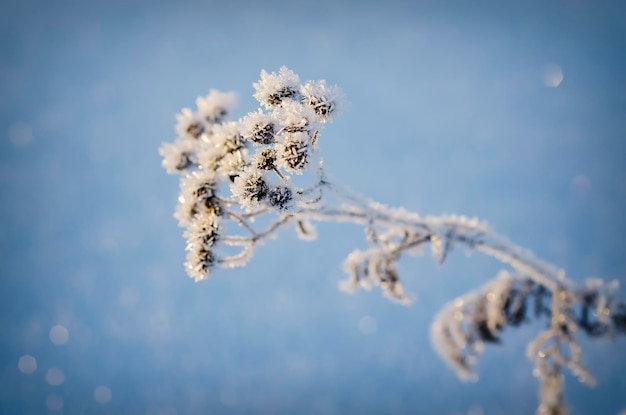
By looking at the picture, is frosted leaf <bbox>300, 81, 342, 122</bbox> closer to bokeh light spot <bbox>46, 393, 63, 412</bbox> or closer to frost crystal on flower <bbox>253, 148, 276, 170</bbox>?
frost crystal on flower <bbox>253, 148, 276, 170</bbox>

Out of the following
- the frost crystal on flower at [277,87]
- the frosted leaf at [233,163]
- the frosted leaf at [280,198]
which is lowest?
the frosted leaf at [280,198]

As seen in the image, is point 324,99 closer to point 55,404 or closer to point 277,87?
point 277,87

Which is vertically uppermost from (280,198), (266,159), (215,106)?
(215,106)

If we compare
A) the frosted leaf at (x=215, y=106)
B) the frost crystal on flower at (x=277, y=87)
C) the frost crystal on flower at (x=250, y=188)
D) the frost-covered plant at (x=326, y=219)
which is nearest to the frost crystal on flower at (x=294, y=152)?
the frost-covered plant at (x=326, y=219)

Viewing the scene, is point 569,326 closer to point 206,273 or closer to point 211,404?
Answer: point 206,273

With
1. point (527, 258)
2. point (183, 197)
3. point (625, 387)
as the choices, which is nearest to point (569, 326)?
point (527, 258)

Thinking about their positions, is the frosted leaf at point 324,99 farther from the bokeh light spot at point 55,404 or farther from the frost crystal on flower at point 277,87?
the bokeh light spot at point 55,404

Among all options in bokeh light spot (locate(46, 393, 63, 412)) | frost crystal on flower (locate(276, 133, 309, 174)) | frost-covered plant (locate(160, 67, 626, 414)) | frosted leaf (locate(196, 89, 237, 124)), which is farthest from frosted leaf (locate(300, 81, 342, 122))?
bokeh light spot (locate(46, 393, 63, 412))

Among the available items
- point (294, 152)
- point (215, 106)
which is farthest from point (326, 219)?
point (215, 106)
